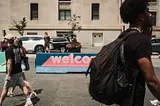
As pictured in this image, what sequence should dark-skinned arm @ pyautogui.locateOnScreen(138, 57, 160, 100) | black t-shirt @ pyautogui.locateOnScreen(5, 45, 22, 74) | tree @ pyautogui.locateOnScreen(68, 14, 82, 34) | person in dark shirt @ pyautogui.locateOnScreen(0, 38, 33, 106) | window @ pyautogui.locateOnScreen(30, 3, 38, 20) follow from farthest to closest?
window @ pyautogui.locateOnScreen(30, 3, 38, 20) → tree @ pyautogui.locateOnScreen(68, 14, 82, 34) → black t-shirt @ pyautogui.locateOnScreen(5, 45, 22, 74) → person in dark shirt @ pyautogui.locateOnScreen(0, 38, 33, 106) → dark-skinned arm @ pyautogui.locateOnScreen(138, 57, 160, 100)

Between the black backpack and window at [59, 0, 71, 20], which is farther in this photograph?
window at [59, 0, 71, 20]

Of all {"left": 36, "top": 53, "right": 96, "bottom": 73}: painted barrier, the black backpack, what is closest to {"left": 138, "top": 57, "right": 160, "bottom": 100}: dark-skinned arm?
the black backpack

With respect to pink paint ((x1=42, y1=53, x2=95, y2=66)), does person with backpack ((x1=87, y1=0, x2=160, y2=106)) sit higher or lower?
higher

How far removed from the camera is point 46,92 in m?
8.88

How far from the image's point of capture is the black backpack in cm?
249

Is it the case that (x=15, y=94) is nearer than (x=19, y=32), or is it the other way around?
(x=15, y=94)

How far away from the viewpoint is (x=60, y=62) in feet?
44.5

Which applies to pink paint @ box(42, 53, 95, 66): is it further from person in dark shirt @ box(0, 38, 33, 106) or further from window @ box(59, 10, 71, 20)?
window @ box(59, 10, 71, 20)

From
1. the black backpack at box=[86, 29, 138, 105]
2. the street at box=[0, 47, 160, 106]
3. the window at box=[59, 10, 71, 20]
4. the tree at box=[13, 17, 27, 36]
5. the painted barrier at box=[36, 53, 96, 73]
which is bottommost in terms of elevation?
the street at box=[0, 47, 160, 106]

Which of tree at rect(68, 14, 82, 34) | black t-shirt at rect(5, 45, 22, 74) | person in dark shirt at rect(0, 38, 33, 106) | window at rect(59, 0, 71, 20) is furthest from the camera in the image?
window at rect(59, 0, 71, 20)

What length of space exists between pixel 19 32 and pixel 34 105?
119ft

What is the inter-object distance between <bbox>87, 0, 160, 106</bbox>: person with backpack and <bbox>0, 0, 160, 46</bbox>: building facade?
41680mm

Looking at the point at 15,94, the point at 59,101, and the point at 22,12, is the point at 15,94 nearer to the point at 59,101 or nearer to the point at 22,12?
the point at 59,101

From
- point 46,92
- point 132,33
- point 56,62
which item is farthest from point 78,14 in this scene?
point 132,33
